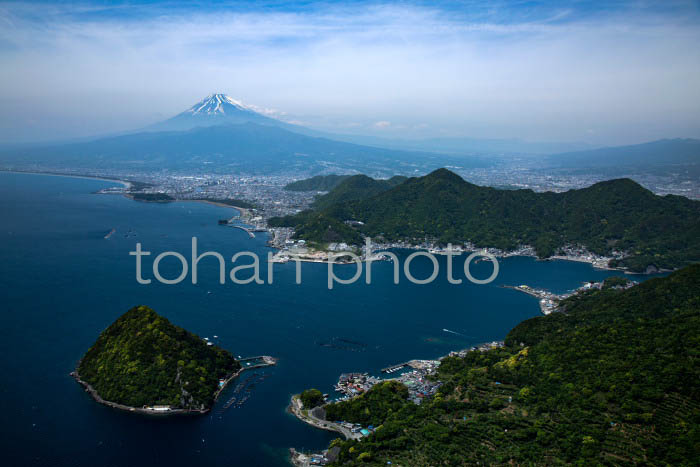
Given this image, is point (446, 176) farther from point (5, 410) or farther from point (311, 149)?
point (311, 149)

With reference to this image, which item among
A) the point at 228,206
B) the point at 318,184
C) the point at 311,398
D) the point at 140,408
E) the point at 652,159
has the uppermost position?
the point at 652,159

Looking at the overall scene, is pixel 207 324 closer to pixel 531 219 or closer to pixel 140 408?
pixel 140 408

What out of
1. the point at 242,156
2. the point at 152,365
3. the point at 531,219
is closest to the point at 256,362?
the point at 152,365

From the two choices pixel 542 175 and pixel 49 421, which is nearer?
pixel 49 421

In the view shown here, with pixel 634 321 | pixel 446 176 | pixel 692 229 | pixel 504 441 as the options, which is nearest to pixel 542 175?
pixel 446 176

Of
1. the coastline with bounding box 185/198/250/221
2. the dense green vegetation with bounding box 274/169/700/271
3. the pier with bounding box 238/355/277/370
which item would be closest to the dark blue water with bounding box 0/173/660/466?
the pier with bounding box 238/355/277/370

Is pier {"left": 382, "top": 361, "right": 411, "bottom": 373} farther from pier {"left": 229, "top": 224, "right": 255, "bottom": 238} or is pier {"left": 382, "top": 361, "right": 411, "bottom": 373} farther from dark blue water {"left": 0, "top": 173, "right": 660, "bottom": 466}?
pier {"left": 229, "top": 224, "right": 255, "bottom": 238}
